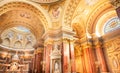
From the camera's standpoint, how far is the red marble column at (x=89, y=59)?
10205 mm

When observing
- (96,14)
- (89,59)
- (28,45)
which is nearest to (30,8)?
(96,14)

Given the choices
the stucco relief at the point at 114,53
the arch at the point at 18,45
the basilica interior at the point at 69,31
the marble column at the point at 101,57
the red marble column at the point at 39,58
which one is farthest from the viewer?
the arch at the point at 18,45

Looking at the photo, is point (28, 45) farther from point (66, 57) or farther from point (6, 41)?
point (66, 57)

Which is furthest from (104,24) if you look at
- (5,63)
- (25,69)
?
(5,63)

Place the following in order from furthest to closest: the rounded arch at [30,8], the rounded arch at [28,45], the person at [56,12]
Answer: the rounded arch at [28,45]
the person at [56,12]
the rounded arch at [30,8]

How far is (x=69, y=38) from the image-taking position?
8.77 m

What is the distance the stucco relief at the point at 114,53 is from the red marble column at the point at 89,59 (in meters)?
1.46

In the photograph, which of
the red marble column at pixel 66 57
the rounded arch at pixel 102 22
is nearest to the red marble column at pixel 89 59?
the rounded arch at pixel 102 22

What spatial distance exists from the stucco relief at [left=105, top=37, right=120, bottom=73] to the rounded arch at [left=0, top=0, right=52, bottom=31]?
5.76 metres

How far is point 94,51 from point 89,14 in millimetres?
3711

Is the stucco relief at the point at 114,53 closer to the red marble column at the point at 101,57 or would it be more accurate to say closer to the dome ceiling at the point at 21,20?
the red marble column at the point at 101,57

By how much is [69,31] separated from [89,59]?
3.52m

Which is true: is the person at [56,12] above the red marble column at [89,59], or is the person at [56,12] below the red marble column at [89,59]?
above

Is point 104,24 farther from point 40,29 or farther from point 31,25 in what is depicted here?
point 31,25
